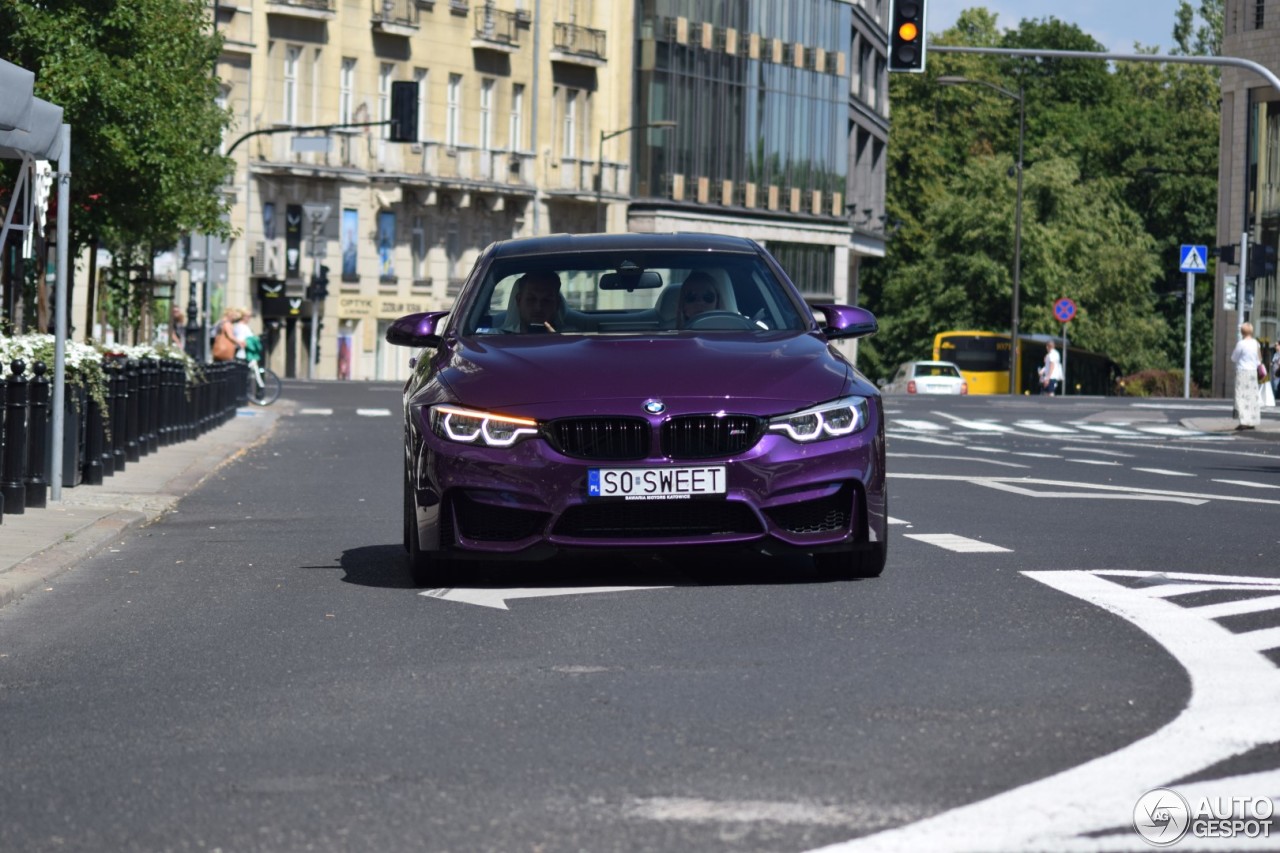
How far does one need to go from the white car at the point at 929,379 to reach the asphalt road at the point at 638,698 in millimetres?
59974

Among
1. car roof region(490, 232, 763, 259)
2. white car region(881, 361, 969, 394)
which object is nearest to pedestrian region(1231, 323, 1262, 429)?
car roof region(490, 232, 763, 259)

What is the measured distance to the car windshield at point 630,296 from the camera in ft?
36.9

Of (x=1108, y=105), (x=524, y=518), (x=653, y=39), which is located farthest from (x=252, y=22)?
(x=524, y=518)

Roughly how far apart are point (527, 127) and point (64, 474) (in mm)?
63924

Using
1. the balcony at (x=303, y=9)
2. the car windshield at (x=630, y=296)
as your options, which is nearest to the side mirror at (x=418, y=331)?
the car windshield at (x=630, y=296)

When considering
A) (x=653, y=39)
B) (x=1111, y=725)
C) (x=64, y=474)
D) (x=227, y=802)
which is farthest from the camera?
(x=653, y=39)

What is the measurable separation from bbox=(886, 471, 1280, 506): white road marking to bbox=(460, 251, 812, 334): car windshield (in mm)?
6293

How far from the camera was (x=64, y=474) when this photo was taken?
1811 cm

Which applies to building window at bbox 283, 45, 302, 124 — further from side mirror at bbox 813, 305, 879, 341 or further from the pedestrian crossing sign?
side mirror at bbox 813, 305, 879, 341

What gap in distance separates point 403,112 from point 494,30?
28.9 m

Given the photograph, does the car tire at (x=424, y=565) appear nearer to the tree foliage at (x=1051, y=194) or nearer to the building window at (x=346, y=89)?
the building window at (x=346, y=89)

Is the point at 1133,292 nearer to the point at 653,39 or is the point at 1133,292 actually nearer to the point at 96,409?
the point at 653,39

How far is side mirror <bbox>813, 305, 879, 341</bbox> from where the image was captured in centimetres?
1133

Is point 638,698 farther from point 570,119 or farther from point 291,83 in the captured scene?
point 570,119
